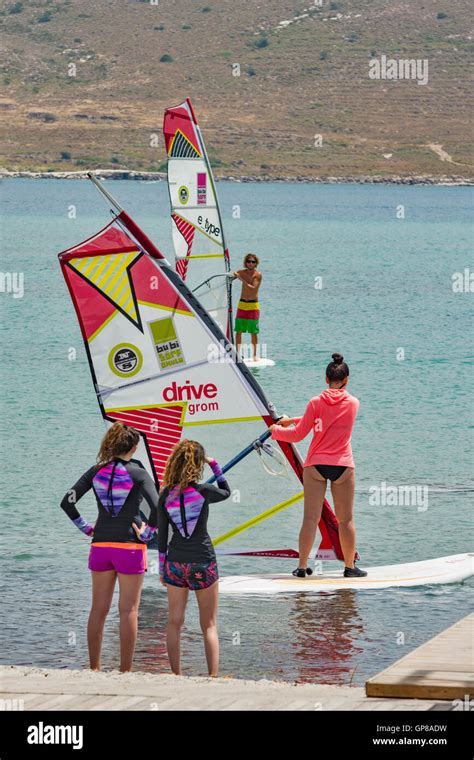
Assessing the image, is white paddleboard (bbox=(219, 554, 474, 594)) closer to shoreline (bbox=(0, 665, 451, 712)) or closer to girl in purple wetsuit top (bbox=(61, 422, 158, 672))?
girl in purple wetsuit top (bbox=(61, 422, 158, 672))

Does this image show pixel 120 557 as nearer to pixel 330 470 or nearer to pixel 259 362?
pixel 330 470

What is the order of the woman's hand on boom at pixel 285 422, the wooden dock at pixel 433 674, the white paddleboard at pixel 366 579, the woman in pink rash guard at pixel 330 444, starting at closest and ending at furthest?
the wooden dock at pixel 433 674
the woman in pink rash guard at pixel 330 444
the woman's hand on boom at pixel 285 422
the white paddleboard at pixel 366 579

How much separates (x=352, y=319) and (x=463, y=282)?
12613mm

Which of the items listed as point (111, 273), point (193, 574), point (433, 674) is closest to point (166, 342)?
point (111, 273)

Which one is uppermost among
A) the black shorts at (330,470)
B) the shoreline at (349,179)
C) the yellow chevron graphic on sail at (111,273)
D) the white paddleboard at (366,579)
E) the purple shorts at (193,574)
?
the shoreline at (349,179)

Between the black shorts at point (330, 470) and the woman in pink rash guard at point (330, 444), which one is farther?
the black shorts at point (330, 470)

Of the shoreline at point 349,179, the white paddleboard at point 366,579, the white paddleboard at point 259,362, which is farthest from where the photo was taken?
the shoreline at point 349,179

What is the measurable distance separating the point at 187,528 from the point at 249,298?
13.2 m

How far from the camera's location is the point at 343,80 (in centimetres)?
14062

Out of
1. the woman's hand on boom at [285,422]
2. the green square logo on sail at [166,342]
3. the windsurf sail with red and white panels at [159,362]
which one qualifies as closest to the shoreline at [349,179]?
the windsurf sail with red and white panels at [159,362]

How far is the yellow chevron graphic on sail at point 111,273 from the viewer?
980 centimetres

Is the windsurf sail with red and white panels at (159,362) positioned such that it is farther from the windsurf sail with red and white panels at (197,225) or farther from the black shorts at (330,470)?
the windsurf sail with red and white panels at (197,225)
